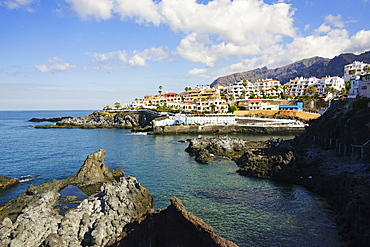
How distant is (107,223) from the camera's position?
15430mm

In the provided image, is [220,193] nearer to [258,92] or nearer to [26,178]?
[26,178]

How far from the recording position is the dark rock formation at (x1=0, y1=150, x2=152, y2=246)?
13922mm

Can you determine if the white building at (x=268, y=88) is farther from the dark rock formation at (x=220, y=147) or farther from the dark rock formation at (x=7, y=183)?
the dark rock formation at (x=7, y=183)

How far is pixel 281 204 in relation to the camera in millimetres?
21422

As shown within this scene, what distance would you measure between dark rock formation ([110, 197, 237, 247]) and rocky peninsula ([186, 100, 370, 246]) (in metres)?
10.3

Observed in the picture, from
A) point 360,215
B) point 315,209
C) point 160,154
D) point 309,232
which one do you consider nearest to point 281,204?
point 315,209

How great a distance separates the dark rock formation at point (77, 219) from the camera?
1392cm

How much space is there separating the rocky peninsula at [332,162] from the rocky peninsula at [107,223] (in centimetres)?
1098

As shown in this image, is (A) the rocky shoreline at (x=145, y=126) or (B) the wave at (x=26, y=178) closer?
(B) the wave at (x=26, y=178)

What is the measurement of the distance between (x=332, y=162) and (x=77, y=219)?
29.7m

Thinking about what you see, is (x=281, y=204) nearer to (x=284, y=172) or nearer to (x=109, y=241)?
(x=284, y=172)

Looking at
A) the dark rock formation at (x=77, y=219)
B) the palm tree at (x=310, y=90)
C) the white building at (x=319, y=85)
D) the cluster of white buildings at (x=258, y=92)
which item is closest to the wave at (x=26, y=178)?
the dark rock formation at (x=77, y=219)

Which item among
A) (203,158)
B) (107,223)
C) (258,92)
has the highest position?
(258,92)

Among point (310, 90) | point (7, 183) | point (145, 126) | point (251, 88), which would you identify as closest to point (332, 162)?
point (7, 183)
